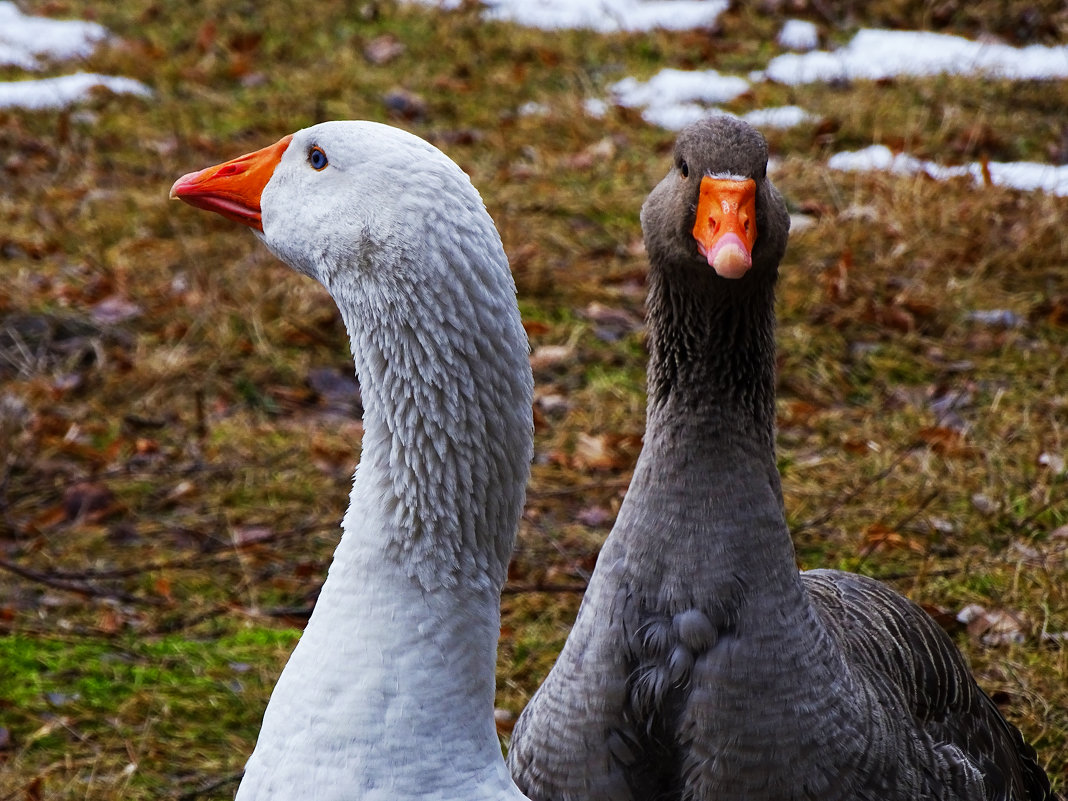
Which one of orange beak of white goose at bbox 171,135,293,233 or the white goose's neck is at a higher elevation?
orange beak of white goose at bbox 171,135,293,233

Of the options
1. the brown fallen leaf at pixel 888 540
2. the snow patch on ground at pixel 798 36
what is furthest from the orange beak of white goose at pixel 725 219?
the snow patch on ground at pixel 798 36

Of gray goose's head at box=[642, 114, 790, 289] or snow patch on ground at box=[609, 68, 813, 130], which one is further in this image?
snow patch on ground at box=[609, 68, 813, 130]

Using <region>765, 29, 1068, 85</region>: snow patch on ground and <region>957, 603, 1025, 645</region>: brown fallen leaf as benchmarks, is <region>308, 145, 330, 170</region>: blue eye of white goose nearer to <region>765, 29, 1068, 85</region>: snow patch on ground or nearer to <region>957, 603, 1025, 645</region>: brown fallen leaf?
<region>957, 603, 1025, 645</region>: brown fallen leaf

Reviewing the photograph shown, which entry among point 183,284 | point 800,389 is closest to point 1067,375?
point 800,389

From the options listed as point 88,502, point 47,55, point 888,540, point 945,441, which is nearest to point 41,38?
point 47,55

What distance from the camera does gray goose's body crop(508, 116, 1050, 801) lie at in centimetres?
295

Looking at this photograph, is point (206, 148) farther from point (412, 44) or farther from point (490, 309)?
point (490, 309)

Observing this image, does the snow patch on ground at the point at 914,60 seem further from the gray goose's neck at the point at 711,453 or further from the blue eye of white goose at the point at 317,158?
the blue eye of white goose at the point at 317,158

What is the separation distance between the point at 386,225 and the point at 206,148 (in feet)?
25.2

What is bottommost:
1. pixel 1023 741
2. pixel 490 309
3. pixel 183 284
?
pixel 1023 741

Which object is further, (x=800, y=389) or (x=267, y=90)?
(x=267, y=90)

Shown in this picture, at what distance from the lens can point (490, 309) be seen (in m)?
2.36

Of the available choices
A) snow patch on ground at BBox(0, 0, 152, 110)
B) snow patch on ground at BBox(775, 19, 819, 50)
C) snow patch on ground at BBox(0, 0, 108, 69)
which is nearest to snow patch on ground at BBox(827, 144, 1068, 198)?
snow patch on ground at BBox(775, 19, 819, 50)

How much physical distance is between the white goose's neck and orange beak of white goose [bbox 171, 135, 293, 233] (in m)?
0.36
